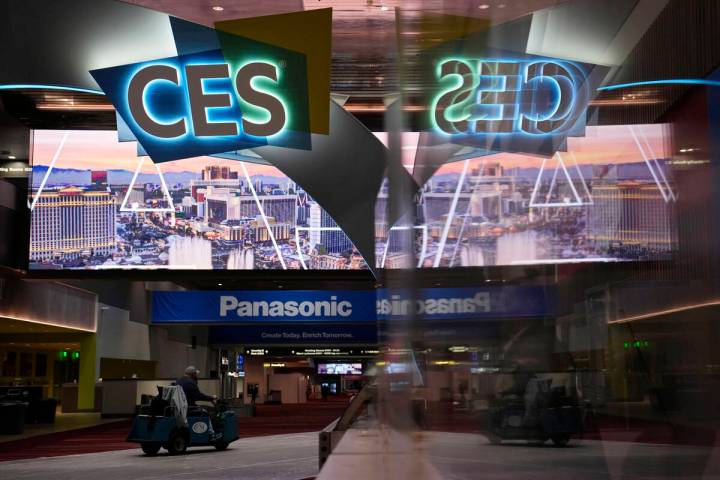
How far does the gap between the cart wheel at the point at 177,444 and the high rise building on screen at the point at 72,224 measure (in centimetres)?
492

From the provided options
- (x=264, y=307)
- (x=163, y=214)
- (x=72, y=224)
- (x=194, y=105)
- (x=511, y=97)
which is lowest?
(x=511, y=97)

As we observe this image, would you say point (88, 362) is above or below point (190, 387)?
above

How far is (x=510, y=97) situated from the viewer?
34.8 inches

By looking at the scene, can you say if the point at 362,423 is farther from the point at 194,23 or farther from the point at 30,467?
the point at 194,23

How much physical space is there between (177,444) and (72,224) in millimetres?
5625

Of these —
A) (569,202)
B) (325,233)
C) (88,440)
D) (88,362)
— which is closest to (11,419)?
(88,440)

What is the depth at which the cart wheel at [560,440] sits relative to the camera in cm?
79

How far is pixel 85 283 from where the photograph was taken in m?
21.2

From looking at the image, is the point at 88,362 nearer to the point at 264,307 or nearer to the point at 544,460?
the point at 264,307

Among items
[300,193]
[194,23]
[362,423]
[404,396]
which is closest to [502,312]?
[404,396]

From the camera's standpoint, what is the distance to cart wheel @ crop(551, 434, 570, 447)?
792mm

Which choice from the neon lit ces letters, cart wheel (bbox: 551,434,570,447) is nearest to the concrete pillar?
the neon lit ces letters

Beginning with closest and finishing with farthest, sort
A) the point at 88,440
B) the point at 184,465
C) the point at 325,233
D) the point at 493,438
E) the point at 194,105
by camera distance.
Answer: the point at 493,438
the point at 184,465
the point at 88,440
the point at 194,105
the point at 325,233

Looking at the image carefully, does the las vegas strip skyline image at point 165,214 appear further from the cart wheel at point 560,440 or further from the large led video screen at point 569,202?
the cart wheel at point 560,440
